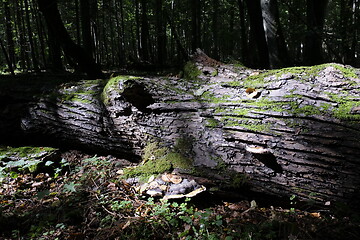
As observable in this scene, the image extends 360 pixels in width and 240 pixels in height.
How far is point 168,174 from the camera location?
281 cm

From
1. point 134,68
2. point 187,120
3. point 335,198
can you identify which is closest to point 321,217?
point 335,198

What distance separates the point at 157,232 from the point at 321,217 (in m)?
1.65

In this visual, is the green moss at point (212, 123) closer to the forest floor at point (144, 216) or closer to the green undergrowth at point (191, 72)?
the forest floor at point (144, 216)

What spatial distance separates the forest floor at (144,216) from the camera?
6.76 feet

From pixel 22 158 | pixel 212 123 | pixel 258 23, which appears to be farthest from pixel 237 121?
pixel 258 23

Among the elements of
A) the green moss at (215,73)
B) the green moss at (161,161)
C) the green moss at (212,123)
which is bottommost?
the green moss at (161,161)

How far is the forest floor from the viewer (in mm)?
2061

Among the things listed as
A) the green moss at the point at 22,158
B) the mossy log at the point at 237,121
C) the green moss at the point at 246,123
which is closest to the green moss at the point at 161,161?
the mossy log at the point at 237,121

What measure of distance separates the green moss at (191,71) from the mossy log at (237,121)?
26 mm

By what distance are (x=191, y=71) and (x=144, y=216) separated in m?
2.73

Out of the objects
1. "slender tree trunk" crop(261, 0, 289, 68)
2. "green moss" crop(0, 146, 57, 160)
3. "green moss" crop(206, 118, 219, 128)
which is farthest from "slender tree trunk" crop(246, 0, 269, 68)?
"green moss" crop(0, 146, 57, 160)

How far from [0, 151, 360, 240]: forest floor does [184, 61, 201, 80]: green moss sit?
2.14 metres

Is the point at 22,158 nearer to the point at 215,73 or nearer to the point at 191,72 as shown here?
the point at 191,72

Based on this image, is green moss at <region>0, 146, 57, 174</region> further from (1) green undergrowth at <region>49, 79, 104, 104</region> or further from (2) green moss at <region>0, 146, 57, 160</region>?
(1) green undergrowth at <region>49, 79, 104, 104</region>
